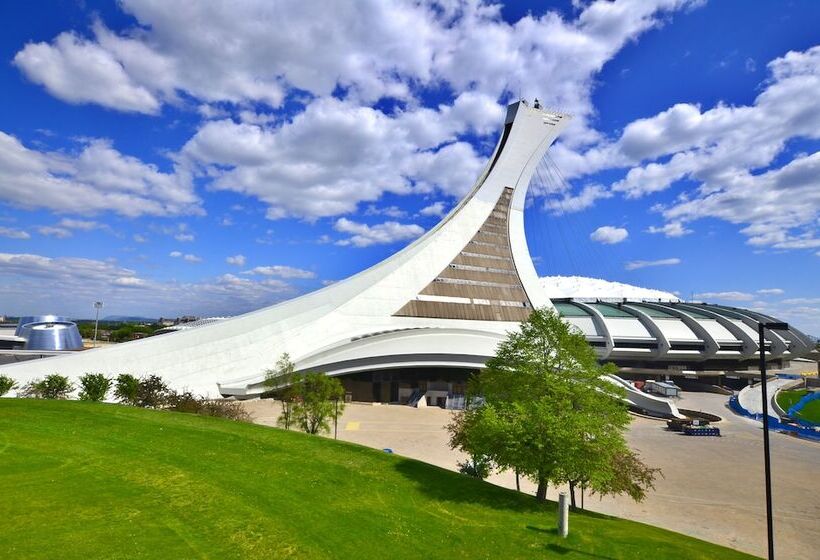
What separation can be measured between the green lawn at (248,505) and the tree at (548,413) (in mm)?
1408

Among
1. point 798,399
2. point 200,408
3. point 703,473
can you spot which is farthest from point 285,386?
point 798,399

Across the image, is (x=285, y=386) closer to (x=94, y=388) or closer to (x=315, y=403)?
(x=315, y=403)

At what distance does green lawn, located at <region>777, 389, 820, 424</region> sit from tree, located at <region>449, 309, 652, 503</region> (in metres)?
41.1

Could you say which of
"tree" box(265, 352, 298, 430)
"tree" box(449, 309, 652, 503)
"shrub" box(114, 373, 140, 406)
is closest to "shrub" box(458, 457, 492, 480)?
"tree" box(449, 309, 652, 503)

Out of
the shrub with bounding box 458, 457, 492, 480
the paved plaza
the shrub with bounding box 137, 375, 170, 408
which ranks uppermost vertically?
the shrub with bounding box 137, 375, 170, 408

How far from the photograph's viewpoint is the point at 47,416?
685 inches

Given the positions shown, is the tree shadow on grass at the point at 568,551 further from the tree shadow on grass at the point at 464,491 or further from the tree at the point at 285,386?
the tree at the point at 285,386

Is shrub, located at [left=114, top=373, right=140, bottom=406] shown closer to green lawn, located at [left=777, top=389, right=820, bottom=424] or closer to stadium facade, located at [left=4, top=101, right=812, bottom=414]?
stadium facade, located at [left=4, top=101, right=812, bottom=414]

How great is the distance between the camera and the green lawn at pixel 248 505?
9.51m

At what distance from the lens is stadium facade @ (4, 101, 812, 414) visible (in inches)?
1395

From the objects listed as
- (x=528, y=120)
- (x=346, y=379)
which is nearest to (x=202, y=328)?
(x=346, y=379)

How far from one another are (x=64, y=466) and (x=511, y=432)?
1264cm

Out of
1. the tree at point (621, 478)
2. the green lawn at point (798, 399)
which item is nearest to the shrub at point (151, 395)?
the tree at point (621, 478)

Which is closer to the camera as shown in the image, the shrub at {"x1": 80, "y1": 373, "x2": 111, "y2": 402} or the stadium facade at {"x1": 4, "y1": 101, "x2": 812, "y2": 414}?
the shrub at {"x1": 80, "y1": 373, "x2": 111, "y2": 402}
